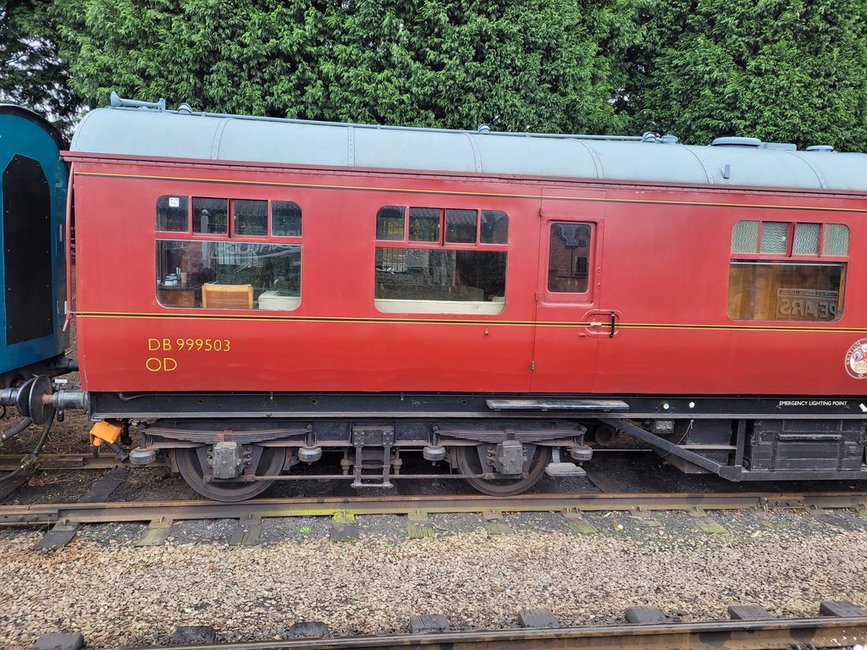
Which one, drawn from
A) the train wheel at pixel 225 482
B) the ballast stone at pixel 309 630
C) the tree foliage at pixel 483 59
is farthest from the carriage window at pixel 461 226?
the tree foliage at pixel 483 59

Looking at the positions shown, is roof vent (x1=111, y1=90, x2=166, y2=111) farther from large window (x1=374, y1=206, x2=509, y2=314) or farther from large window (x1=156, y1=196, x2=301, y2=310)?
large window (x1=374, y1=206, x2=509, y2=314)

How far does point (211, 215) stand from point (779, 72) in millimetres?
9718

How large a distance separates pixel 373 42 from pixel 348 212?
517 cm

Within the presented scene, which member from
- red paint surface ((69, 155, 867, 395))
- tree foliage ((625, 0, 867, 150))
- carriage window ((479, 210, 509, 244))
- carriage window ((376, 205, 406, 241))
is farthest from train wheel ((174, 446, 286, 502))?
tree foliage ((625, 0, 867, 150))

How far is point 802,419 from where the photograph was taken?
18.6ft

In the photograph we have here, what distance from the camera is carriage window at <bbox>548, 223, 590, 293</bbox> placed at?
5133 millimetres

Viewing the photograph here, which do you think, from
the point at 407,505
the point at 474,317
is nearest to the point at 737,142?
the point at 474,317

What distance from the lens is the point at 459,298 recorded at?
507 centimetres

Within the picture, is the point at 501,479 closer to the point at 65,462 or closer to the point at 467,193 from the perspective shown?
the point at 467,193

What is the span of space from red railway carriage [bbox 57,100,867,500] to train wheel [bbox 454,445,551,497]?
25 mm

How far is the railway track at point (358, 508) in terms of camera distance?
4.93 metres

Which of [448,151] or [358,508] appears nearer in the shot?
[448,151]

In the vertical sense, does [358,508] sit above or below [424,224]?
below

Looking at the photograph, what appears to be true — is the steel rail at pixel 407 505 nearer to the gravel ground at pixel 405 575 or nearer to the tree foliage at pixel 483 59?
the gravel ground at pixel 405 575
